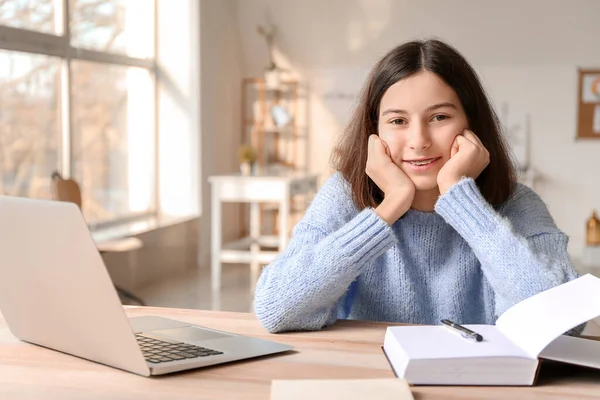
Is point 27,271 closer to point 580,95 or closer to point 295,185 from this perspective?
point 295,185

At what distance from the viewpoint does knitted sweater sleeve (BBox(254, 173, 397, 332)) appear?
4.39ft

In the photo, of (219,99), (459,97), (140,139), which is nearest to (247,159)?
(140,139)

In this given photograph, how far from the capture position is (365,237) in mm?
1390

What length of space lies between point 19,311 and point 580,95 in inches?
228

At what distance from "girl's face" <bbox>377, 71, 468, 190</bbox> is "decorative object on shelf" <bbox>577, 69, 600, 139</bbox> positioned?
5096 millimetres

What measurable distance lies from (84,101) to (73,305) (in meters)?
3.94

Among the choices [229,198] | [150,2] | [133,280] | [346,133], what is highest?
[150,2]

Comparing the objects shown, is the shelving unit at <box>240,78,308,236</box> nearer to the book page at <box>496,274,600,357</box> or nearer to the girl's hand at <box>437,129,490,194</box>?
the girl's hand at <box>437,129,490,194</box>

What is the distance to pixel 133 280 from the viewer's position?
5043 mm

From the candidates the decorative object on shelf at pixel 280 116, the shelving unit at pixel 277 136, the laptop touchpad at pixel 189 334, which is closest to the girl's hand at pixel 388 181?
the laptop touchpad at pixel 189 334

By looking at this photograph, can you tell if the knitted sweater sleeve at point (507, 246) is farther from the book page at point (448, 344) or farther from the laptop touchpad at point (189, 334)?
the laptop touchpad at point (189, 334)

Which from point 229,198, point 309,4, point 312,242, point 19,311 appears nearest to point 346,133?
point 312,242

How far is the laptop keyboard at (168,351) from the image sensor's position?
110cm

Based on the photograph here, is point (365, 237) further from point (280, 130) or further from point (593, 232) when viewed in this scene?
point (280, 130)
